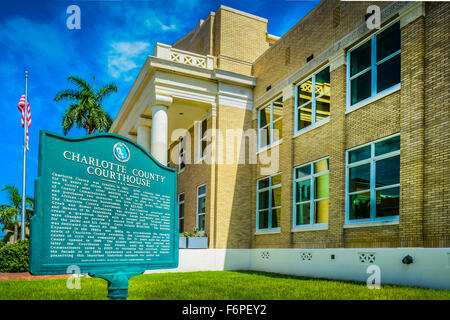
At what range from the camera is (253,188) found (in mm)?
19625

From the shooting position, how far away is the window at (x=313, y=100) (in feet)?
50.7

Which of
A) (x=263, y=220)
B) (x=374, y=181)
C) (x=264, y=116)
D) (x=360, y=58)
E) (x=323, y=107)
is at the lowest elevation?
(x=263, y=220)

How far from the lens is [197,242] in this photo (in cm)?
1847

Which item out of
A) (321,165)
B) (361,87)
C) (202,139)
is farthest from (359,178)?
(202,139)

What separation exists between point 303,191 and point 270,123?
13.7 ft

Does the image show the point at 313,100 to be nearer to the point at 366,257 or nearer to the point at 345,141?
the point at 345,141

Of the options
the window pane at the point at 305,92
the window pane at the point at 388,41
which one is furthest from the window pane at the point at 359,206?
the window pane at the point at 305,92

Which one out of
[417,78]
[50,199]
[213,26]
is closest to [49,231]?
[50,199]

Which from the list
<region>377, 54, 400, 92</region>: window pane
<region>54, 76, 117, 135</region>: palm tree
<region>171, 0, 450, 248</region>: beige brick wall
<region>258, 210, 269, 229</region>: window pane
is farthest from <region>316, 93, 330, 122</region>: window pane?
<region>54, 76, 117, 135</region>: palm tree

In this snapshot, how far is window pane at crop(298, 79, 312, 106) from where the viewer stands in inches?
649
